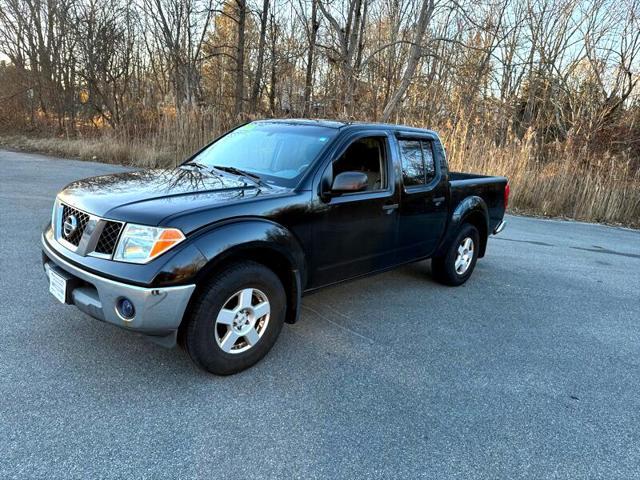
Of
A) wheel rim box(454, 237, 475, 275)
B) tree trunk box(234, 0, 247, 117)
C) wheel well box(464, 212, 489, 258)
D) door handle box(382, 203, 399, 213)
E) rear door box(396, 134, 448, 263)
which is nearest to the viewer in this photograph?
door handle box(382, 203, 399, 213)

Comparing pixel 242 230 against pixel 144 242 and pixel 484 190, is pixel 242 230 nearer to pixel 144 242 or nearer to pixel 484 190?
pixel 144 242

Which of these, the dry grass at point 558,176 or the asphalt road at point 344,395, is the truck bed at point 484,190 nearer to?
the asphalt road at point 344,395

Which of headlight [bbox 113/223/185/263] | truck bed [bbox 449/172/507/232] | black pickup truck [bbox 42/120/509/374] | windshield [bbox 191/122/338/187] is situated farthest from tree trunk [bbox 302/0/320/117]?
headlight [bbox 113/223/185/263]

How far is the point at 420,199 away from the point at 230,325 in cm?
238

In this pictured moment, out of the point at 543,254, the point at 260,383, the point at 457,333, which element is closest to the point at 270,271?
the point at 260,383

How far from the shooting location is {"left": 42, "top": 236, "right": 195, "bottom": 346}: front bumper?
8.48ft

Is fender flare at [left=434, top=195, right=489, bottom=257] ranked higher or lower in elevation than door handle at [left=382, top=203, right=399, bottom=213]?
lower

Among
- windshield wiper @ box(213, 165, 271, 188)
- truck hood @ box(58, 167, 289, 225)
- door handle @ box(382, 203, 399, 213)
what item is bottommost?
door handle @ box(382, 203, 399, 213)

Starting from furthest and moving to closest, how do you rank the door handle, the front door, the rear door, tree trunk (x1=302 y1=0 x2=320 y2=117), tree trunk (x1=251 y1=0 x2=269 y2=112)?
1. tree trunk (x1=251 y1=0 x2=269 y2=112)
2. tree trunk (x1=302 y1=0 x2=320 y2=117)
3. the rear door
4. the door handle
5. the front door

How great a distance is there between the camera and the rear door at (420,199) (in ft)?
14.2

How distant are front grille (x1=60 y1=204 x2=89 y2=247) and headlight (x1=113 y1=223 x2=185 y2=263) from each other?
414 mm

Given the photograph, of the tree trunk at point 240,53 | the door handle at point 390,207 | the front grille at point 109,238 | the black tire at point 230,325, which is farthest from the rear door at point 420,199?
the tree trunk at point 240,53

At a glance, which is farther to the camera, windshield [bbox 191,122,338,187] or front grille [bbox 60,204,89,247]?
windshield [bbox 191,122,338,187]

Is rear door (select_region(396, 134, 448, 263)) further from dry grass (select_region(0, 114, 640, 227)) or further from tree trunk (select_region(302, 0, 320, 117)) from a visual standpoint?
tree trunk (select_region(302, 0, 320, 117))
